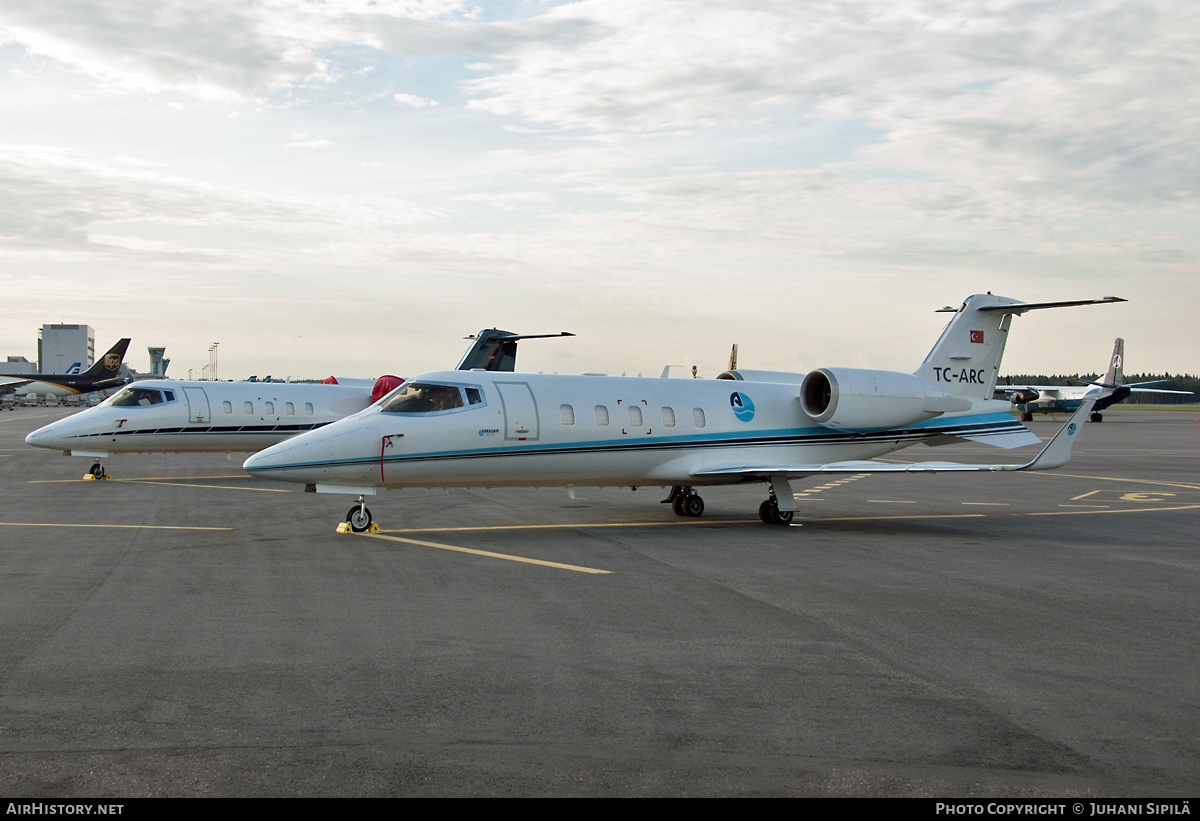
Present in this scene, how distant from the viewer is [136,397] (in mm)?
24469

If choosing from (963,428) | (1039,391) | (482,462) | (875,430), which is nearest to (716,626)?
(482,462)

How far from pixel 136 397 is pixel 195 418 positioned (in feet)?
5.08

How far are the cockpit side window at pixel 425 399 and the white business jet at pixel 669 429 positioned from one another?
0.07 feet

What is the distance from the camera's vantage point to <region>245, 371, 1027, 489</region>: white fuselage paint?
13.7m

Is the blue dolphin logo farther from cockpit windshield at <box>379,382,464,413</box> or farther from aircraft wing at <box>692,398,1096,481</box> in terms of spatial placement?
cockpit windshield at <box>379,382,464,413</box>

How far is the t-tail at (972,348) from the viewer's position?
1881 centimetres

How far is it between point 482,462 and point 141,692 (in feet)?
27.7

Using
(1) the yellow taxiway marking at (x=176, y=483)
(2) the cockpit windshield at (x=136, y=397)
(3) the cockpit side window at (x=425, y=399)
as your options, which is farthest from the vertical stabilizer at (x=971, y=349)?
(2) the cockpit windshield at (x=136, y=397)

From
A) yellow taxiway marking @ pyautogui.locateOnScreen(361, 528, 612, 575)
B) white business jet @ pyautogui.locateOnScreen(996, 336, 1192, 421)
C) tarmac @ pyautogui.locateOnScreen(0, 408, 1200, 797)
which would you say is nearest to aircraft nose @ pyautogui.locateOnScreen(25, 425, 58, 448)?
tarmac @ pyautogui.locateOnScreen(0, 408, 1200, 797)

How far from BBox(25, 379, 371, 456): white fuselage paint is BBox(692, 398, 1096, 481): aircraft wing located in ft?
48.4

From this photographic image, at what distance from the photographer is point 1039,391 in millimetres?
73500

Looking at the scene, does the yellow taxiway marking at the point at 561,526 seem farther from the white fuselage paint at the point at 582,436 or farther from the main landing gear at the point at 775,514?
the white fuselage paint at the point at 582,436

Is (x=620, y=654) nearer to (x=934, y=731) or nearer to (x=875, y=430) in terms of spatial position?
(x=934, y=731)

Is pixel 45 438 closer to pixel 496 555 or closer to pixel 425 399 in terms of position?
pixel 425 399
